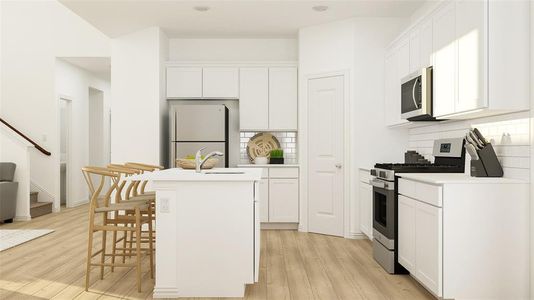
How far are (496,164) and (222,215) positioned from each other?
197cm

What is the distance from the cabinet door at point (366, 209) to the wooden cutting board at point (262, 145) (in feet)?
5.35

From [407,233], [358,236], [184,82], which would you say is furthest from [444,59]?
[184,82]

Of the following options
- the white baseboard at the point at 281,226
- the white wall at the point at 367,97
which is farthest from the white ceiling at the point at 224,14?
the white baseboard at the point at 281,226

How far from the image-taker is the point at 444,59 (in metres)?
3.79

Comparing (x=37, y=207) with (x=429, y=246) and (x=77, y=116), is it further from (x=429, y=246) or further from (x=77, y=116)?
(x=429, y=246)

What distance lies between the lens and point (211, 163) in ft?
14.3

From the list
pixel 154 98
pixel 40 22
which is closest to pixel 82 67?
pixel 40 22

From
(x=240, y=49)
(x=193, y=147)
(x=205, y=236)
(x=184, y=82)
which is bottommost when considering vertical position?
(x=205, y=236)

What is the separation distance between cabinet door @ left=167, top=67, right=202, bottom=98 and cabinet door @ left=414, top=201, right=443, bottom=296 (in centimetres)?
386

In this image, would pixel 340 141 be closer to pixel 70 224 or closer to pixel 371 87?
pixel 371 87

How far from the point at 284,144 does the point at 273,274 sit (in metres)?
2.97

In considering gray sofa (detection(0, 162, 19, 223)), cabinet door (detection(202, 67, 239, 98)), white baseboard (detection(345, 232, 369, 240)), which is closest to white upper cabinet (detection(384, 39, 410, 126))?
white baseboard (detection(345, 232, 369, 240))

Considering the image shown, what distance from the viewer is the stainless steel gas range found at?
13.1ft

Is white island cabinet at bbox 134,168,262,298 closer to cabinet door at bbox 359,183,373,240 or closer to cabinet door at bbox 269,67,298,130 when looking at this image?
cabinet door at bbox 359,183,373,240
